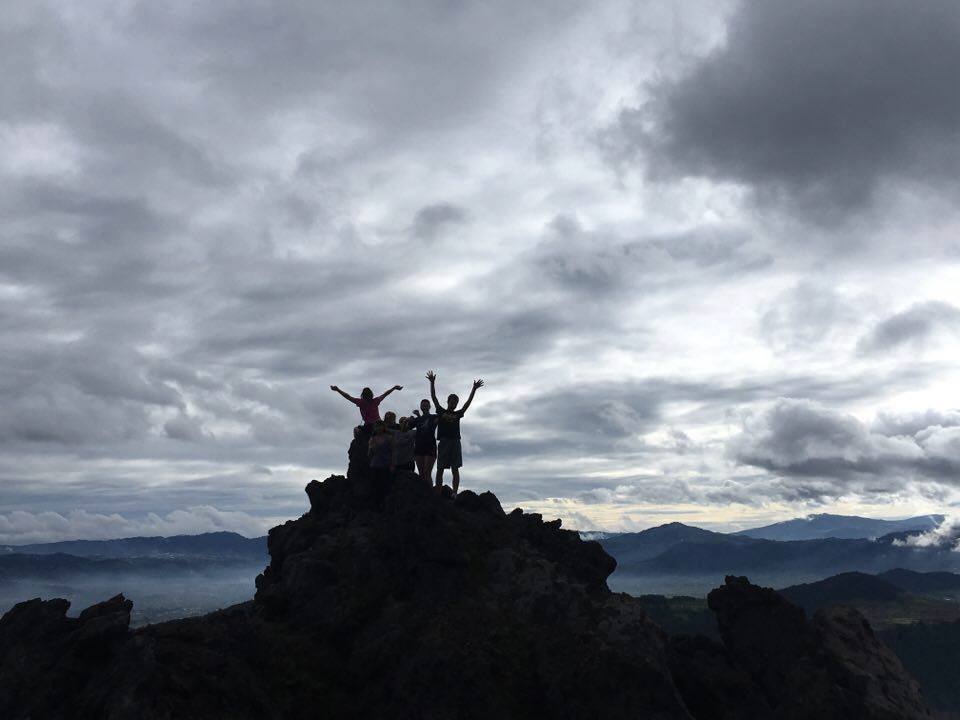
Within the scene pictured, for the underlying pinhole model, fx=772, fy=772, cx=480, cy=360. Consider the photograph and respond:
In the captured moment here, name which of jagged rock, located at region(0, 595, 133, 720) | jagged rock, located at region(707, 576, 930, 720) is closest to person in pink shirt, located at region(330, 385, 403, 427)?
jagged rock, located at region(0, 595, 133, 720)

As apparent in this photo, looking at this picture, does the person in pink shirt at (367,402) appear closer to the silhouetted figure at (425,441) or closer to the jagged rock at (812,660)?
the silhouetted figure at (425,441)

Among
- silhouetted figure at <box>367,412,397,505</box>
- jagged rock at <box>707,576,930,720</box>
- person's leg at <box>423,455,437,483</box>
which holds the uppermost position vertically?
silhouetted figure at <box>367,412,397,505</box>

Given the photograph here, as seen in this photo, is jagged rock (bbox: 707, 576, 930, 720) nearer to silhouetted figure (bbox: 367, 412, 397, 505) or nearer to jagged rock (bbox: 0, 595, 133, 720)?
silhouetted figure (bbox: 367, 412, 397, 505)

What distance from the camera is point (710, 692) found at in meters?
43.4

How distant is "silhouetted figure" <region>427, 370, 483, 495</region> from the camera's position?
147ft

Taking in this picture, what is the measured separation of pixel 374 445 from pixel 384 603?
9910 mm

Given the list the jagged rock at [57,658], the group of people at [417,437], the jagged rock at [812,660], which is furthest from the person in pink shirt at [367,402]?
the jagged rock at [812,660]

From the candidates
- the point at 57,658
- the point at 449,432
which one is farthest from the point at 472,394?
the point at 57,658

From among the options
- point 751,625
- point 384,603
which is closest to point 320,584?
point 384,603

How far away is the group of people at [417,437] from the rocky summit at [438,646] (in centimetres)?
167

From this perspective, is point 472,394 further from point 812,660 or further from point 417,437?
point 812,660

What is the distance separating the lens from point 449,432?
148 feet

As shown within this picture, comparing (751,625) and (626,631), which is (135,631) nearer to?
(626,631)

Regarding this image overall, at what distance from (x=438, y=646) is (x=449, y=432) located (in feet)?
40.7
